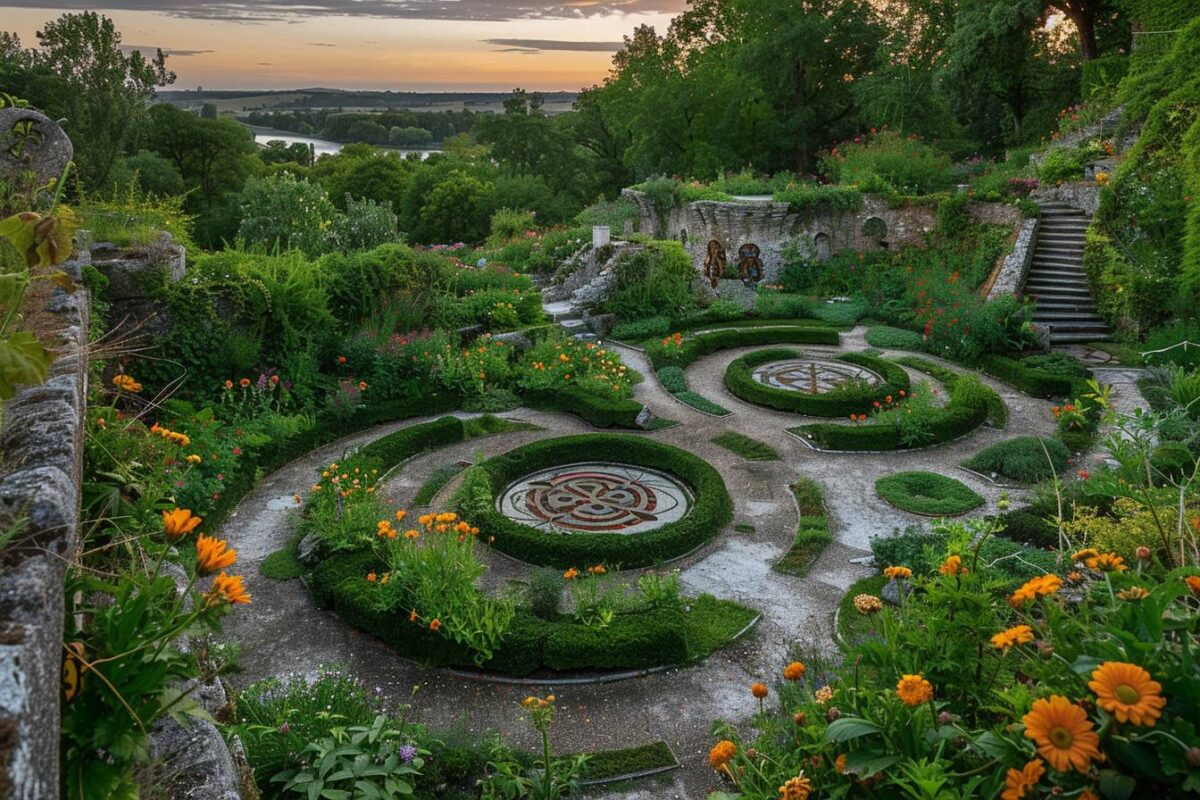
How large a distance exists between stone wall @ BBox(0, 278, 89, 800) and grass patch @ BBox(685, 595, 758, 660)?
199 inches

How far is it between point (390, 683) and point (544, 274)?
1630 centimetres

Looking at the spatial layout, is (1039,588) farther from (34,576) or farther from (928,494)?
(928,494)

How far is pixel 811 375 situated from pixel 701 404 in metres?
2.50

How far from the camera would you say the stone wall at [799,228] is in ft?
67.8

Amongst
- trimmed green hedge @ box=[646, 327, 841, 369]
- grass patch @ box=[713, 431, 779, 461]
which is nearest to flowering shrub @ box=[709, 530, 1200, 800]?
grass patch @ box=[713, 431, 779, 461]

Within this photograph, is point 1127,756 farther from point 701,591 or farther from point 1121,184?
point 1121,184

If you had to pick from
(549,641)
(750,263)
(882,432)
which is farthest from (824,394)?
(750,263)

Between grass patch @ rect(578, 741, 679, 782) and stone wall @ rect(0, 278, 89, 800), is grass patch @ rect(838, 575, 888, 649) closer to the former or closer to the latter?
grass patch @ rect(578, 741, 679, 782)

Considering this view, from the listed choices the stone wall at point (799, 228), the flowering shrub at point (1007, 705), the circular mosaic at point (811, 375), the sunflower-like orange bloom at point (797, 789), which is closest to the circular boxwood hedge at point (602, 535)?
the circular mosaic at point (811, 375)

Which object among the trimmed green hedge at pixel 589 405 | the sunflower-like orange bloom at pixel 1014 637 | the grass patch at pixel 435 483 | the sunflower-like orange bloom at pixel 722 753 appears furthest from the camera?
the trimmed green hedge at pixel 589 405

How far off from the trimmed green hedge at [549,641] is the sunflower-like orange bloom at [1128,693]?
14.8 feet

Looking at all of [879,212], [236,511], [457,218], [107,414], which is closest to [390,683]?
[107,414]

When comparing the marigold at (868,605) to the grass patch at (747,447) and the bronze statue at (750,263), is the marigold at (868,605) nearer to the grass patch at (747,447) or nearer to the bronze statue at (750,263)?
the grass patch at (747,447)

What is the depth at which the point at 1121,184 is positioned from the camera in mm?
16281
